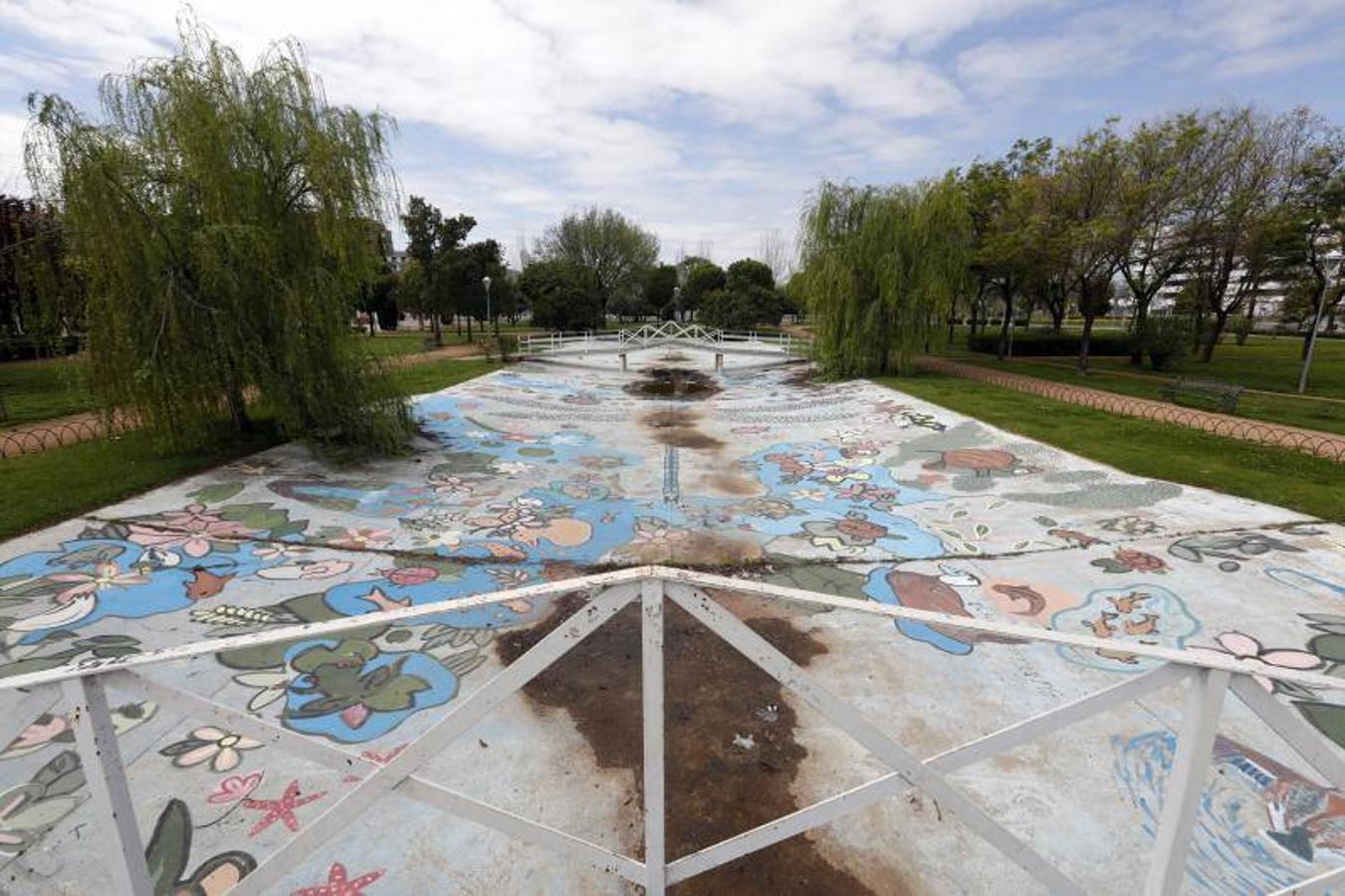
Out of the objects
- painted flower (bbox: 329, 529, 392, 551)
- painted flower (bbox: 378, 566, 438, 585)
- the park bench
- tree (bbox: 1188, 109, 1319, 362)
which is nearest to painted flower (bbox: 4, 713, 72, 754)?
painted flower (bbox: 378, 566, 438, 585)

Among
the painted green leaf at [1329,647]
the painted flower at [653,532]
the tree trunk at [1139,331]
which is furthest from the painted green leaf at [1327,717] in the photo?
the tree trunk at [1139,331]

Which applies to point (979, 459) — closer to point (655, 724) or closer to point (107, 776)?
point (655, 724)

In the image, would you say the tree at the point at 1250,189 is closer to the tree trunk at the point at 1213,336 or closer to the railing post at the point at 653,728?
the tree trunk at the point at 1213,336

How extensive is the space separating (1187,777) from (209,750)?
5.00m

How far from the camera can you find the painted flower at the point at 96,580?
570cm

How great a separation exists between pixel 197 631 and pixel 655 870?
197 inches

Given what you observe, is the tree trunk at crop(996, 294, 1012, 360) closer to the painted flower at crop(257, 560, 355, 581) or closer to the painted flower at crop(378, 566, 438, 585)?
the painted flower at crop(378, 566, 438, 585)

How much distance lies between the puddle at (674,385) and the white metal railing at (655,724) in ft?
56.4

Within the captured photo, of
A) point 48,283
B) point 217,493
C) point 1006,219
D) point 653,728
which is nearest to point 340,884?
point 653,728

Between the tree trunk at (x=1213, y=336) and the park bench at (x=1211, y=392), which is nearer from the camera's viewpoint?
the park bench at (x=1211, y=392)

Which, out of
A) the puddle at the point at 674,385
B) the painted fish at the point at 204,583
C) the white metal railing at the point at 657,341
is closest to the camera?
the painted fish at the point at 204,583

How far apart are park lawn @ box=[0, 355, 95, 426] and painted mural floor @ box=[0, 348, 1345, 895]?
8.51 ft

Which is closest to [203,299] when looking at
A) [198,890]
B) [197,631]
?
[197,631]

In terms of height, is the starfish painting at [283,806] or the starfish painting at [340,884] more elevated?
the starfish painting at [283,806]
